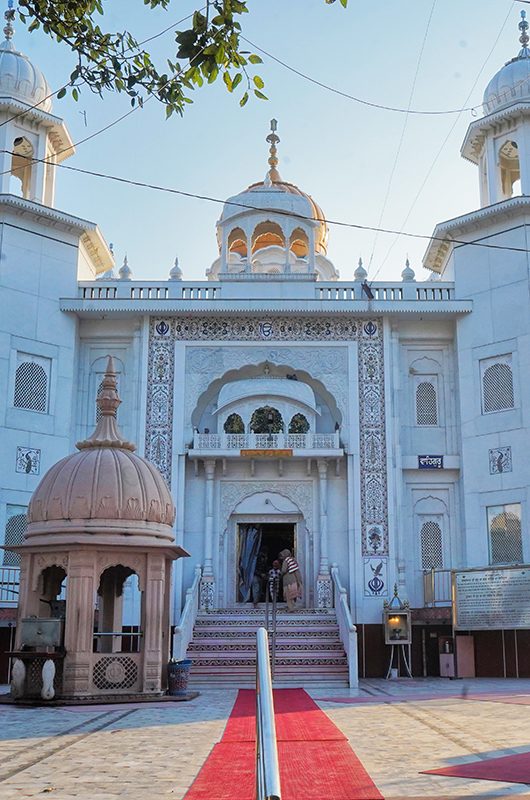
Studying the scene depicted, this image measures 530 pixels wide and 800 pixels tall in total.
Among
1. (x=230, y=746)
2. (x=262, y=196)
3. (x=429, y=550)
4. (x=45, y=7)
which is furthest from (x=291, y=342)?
(x=45, y=7)

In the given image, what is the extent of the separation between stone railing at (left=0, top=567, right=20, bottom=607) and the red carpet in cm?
1392

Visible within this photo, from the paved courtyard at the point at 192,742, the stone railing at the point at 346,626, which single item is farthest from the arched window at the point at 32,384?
the paved courtyard at the point at 192,742

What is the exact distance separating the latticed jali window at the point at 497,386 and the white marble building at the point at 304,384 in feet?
0.11

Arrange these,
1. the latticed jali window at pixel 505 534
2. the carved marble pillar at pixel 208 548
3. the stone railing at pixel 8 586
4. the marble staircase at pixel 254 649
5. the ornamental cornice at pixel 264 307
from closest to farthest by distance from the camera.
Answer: the marble staircase at pixel 254 649 < the stone railing at pixel 8 586 < the latticed jali window at pixel 505 534 < the carved marble pillar at pixel 208 548 < the ornamental cornice at pixel 264 307

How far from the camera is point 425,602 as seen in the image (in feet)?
68.0

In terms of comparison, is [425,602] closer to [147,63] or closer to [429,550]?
[429,550]

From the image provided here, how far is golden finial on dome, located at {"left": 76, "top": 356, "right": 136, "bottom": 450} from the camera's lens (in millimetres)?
14242

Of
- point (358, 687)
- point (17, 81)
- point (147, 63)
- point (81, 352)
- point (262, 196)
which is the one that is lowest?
point (358, 687)

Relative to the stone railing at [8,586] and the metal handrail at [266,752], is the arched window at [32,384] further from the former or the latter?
the metal handrail at [266,752]

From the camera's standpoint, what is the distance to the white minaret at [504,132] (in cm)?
2223

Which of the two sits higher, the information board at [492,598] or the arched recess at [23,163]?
the arched recess at [23,163]

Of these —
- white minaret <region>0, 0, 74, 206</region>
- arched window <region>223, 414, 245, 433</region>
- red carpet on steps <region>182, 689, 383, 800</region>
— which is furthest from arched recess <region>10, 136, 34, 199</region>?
red carpet on steps <region>182, 689, 383, 800</region>

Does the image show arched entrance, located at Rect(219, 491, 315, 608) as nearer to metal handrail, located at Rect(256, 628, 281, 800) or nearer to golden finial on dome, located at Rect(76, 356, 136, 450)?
golden finial on dome, located at Rect(76, 356, 136, 450)

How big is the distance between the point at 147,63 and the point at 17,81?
1755 centimetres
